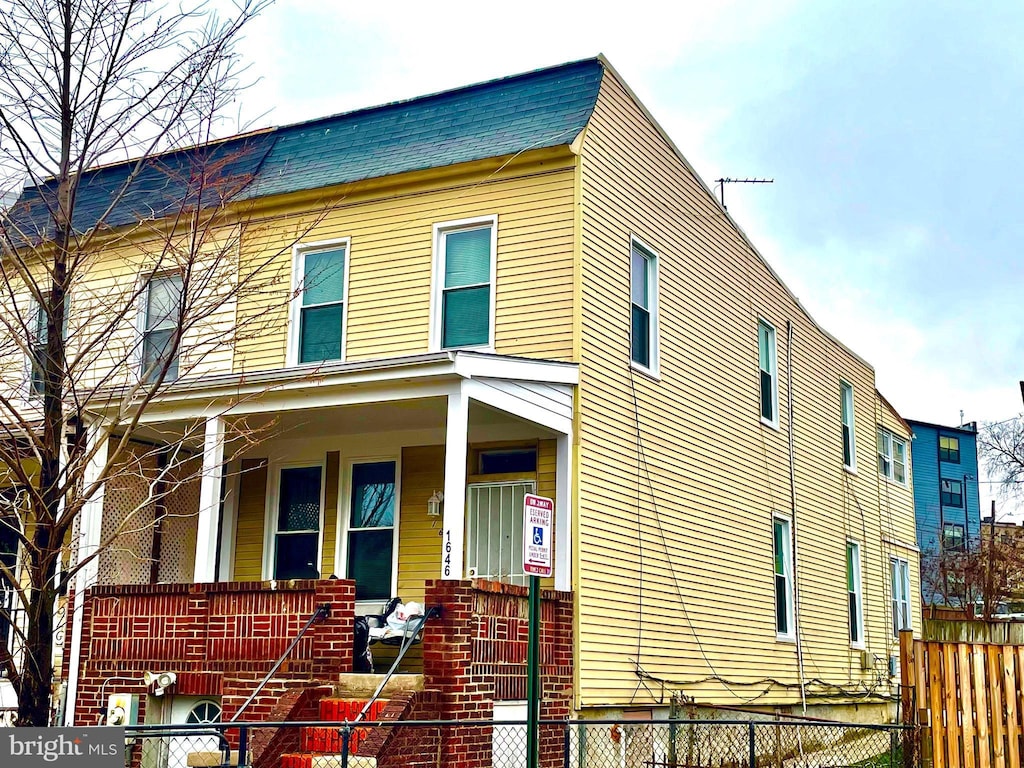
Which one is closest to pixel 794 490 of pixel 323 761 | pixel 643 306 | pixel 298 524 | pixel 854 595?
pixel 854 595

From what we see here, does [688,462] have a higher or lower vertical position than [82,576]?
higher

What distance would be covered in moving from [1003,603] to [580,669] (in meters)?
32.8

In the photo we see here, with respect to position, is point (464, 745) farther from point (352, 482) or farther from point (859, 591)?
point (859, 591)

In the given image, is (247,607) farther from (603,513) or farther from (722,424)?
(722,424)

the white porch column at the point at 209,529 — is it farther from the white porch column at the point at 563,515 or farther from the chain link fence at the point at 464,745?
the white porch column at the point at 563,515

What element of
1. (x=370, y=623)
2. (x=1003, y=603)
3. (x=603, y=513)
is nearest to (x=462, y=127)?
(x=603, y=513)

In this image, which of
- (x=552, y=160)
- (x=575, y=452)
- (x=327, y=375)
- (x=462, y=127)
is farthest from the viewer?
(x=462, y=127)

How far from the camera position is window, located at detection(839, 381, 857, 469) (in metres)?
23.5

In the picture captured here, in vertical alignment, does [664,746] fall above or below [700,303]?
below

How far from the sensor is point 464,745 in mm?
11023

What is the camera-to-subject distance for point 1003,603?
134ft

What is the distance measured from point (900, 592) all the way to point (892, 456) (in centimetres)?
311

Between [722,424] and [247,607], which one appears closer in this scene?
[247,607]

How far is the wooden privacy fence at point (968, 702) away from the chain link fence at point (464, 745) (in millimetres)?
314
